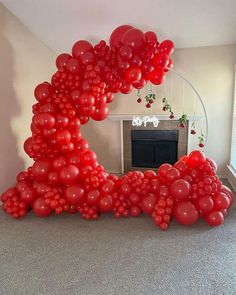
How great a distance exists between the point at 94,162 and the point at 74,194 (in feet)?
1.54

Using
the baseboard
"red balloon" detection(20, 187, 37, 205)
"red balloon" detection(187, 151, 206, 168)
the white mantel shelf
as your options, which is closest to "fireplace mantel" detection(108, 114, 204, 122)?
the white mantel shelf

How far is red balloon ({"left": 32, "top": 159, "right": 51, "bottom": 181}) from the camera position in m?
2.76

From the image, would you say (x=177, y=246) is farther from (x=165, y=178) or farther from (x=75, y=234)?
(x=75, y=234)

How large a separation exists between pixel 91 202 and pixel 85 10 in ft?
7.68

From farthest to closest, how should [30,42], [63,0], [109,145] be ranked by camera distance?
[109,145] < [30,42] < [63,0]

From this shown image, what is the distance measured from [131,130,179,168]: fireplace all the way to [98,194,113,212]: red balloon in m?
1.93

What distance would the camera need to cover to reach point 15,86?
10.9ft

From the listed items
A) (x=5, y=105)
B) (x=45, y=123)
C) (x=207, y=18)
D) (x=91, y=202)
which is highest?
(x=207, y=18)

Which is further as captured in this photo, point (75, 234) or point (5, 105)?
point (5, 105)

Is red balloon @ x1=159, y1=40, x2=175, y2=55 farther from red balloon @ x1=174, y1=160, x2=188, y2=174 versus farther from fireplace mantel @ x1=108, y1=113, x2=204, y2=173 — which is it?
fireplace mantel @ x1=108, y1=113, x2=204, y2=173

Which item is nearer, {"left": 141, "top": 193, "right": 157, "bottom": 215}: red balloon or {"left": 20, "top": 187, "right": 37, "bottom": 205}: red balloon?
{"left": 141, "top": 193, "right": 157, "bottom": 215}: red balloon

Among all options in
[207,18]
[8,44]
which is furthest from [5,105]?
[207,18]

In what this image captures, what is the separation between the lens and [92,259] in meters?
2.05

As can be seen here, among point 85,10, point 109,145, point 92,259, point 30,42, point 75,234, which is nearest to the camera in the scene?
point 92,259
